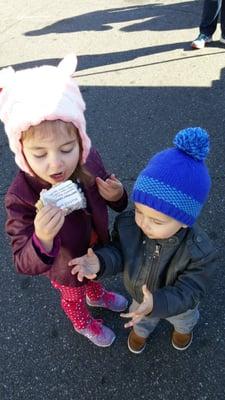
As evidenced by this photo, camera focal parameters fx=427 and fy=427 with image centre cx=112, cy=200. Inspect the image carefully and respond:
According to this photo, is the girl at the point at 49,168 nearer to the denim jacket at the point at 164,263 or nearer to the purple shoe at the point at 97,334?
the denim jacket at the point at 164,263

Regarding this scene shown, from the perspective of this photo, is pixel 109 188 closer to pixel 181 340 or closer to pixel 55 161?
pixel 55 161

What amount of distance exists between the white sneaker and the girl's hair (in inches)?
137

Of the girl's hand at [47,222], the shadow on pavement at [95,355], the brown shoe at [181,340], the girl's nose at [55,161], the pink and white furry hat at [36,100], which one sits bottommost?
the shadow on pavement at [95,355]

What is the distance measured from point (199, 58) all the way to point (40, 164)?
3544 mm

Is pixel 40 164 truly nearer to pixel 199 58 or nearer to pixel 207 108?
pixel 207 108

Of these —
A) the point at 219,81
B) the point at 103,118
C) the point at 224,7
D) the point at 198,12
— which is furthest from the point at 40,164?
the point at 198,12

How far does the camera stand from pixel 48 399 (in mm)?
1997

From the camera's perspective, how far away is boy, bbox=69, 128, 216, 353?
4.76 feet

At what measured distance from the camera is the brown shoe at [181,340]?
2.07 meters

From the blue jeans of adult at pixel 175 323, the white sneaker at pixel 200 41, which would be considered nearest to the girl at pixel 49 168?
the blue jeans of adult at pixel 175 323

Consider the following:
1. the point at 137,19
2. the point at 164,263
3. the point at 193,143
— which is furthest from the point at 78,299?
the point at 137,19

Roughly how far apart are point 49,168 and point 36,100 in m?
0.23

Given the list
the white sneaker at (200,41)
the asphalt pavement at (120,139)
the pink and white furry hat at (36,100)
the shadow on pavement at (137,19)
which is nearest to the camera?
the pink and white furry hat at (36,100)

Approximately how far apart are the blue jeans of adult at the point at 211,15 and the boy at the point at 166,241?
3.45 m
